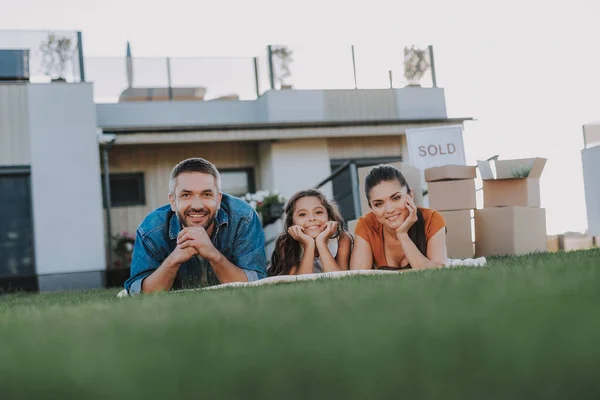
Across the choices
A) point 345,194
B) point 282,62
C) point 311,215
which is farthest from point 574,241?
point 311,215

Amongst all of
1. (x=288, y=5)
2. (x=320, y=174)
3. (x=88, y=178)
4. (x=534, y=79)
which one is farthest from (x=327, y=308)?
(x=320, y=174)

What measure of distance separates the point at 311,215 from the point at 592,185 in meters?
8.50

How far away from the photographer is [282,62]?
1378 cm

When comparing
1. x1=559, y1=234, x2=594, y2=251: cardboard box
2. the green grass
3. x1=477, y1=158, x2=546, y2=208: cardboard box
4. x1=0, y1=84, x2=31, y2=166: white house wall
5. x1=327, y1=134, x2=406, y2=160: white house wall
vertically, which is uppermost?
x1=0, y1=84, x2=31, y2=166: white house wall

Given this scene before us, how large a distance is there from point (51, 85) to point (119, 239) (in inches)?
111

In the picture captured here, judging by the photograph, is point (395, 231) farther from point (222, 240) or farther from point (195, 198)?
point (195, 198)

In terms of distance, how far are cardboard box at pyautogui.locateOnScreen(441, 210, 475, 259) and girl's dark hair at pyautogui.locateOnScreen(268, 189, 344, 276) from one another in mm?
1675

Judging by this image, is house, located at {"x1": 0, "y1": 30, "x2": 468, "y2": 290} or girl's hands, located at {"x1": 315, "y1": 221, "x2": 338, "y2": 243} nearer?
girl's hands, located at {"x1": 315, "y1": 221, "x2": 338, "y2": 243}

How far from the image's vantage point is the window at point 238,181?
14.1 metres

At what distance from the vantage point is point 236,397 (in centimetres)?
74

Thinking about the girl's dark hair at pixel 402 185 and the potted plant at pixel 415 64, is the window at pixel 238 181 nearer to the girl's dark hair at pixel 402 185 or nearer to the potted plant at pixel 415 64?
the potted plant at pixel 415 64

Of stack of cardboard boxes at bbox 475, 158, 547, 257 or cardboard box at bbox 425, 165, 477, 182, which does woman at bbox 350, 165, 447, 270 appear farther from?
stack of cardboard boxes at bbox 475, 158, 547, 257

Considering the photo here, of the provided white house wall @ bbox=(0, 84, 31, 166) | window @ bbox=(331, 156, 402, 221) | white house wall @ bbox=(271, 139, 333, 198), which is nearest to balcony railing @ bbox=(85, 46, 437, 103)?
white house wall @ bbox=(271, 139, 333, 198)

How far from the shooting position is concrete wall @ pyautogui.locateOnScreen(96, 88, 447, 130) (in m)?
13.9
